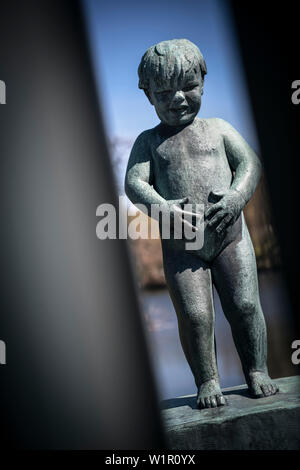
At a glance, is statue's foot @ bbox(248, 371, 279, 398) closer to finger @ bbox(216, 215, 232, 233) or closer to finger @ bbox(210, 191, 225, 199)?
finger @ bbox(216, 215, 232, 233)

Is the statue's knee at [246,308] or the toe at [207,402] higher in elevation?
the statue's knee at [246,308]

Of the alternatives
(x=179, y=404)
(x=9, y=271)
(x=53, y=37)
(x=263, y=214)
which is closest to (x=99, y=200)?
(x=9, y=271)

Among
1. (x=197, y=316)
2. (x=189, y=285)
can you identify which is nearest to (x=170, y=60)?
(x=189, y=285)

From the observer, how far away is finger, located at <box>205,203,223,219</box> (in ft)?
6.50

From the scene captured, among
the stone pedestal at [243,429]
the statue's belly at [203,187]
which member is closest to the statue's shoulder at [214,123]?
the statue's belly at [203,187]

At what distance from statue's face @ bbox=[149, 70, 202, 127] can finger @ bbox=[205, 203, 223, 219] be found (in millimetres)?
369

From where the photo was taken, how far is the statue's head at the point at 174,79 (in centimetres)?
200

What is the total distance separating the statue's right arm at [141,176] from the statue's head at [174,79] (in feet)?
0.48

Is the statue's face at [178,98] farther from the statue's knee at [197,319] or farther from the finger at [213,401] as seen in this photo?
the finger at [213,401]

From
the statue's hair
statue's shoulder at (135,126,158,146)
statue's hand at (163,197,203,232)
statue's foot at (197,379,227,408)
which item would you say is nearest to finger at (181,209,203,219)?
statue's hand at (163,197,203,232)

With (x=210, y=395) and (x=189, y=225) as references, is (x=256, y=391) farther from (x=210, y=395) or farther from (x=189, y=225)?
(x=189, y=225)

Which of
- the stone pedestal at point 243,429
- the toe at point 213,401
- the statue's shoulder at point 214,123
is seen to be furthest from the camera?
the statue's shoulder at point 214,123

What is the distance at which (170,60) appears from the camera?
1992mm

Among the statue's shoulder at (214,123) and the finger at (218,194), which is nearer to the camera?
the finger at (218,194)
